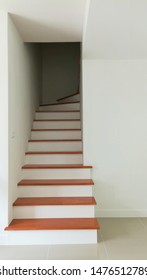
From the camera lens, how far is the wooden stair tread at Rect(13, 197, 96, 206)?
131 inches

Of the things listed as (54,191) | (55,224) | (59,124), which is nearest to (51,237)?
(55,224)

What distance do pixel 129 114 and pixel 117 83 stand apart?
0.50 m

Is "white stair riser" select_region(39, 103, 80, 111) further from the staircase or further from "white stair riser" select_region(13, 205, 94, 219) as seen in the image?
"white stair riser" select_region(13, 205, 94, 219)

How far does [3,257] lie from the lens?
2.74 meters

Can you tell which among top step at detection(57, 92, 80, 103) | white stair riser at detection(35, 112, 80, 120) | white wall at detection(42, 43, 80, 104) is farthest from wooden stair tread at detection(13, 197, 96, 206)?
white wall at detection(42, 43, 80, 104)

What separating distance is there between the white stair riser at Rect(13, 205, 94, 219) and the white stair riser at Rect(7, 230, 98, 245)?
0.29 meters

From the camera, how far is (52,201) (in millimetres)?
3416

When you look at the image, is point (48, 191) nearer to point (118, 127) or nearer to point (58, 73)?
point (118, 127)

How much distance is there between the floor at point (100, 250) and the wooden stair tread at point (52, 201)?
1.42 ft

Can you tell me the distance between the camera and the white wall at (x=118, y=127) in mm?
4098

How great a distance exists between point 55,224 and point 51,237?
15 centimetres
